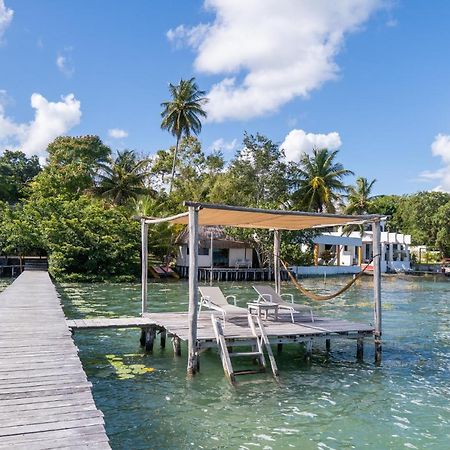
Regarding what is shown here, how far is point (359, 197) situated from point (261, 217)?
3751cm

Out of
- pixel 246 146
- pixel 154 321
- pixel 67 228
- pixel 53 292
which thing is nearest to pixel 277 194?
pixel 246 146

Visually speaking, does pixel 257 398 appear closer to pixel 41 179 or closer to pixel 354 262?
pixel 41 179

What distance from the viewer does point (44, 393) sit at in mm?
5555

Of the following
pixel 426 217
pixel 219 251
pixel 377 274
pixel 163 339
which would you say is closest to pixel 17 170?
pixel 219 251

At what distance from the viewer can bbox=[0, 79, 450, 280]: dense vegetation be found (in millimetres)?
30156

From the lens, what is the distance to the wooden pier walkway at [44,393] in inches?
172

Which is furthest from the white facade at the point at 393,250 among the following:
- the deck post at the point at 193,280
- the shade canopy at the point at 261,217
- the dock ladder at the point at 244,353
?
the deck post at the point at 193,280

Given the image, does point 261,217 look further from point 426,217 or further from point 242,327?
point 426,217

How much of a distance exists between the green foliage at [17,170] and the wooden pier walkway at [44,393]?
40.7 m

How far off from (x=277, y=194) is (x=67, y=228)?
16721 mm

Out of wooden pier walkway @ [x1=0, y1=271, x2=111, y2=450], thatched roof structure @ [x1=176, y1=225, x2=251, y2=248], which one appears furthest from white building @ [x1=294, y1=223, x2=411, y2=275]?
wooden pier walkway @ [x1=0, y1=271, x2=111, y2=450]

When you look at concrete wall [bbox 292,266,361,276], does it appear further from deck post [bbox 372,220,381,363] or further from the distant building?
deck post [bbox 372,220,381,363]

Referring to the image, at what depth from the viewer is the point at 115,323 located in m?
10.7

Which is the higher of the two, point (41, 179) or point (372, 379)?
point (41, 179)
